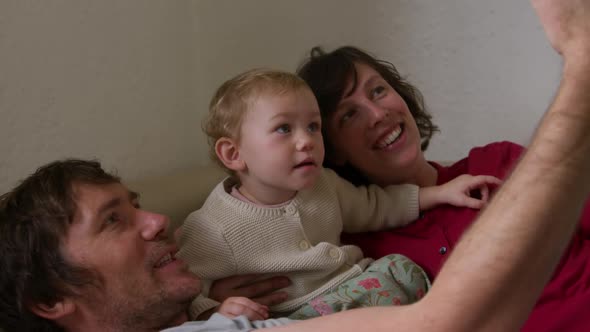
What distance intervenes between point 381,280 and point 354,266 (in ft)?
0.27

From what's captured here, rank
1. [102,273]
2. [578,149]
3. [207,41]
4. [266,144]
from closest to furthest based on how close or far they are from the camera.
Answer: [578,149] < [102,273] < [266,144] < [207,41]

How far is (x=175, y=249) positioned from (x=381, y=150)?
587mm

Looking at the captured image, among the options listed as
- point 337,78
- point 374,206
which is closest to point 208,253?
point 374,206

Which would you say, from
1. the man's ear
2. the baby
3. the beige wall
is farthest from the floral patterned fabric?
the beige wall

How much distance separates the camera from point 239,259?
3.87ft

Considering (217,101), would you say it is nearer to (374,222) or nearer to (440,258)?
(374,222)

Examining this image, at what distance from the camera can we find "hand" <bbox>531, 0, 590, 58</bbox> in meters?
0.67

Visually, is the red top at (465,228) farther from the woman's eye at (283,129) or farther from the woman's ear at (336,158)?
the woman's eye at (283,129)

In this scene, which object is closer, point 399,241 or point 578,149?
point 578,149

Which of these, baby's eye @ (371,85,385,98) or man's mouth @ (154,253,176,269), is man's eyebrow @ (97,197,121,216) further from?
baby's eye @ (371,85,385,98)

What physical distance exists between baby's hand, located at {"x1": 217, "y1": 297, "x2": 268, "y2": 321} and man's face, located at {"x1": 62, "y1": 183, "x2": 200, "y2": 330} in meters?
0.07

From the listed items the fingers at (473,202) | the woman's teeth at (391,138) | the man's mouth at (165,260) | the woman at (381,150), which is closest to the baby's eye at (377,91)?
the woman at (381,150)

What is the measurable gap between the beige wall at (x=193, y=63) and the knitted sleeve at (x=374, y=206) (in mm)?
694

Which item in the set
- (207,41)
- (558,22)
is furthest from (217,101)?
(207,41)
